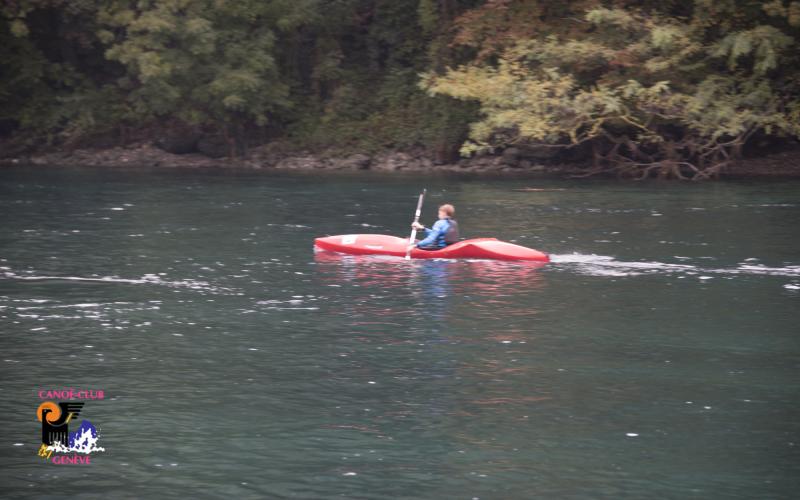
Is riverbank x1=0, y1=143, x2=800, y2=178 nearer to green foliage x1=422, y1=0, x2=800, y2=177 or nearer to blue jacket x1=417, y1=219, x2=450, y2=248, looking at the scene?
green foliage x1=422, y1=0, x2=800, y2=177

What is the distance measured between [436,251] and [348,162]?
21.1 m

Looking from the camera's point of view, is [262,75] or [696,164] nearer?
[696,164]

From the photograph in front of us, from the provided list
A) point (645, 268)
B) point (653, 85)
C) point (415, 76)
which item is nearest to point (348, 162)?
point (415, 76)

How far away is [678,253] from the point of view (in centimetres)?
1962

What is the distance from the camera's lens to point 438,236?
19094 millimetres

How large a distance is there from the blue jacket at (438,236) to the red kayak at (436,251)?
0.13m

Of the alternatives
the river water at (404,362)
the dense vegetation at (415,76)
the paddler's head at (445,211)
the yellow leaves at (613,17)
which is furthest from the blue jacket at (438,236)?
the yellow leaves at (613,17)

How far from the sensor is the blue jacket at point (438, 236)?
749 inches

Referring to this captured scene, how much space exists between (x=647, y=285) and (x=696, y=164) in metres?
21.3

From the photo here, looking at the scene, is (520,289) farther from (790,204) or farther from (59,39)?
(59,39)

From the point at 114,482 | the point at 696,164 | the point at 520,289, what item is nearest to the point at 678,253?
the point at 520,289

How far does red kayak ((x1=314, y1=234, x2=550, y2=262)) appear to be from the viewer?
61.0 ft
